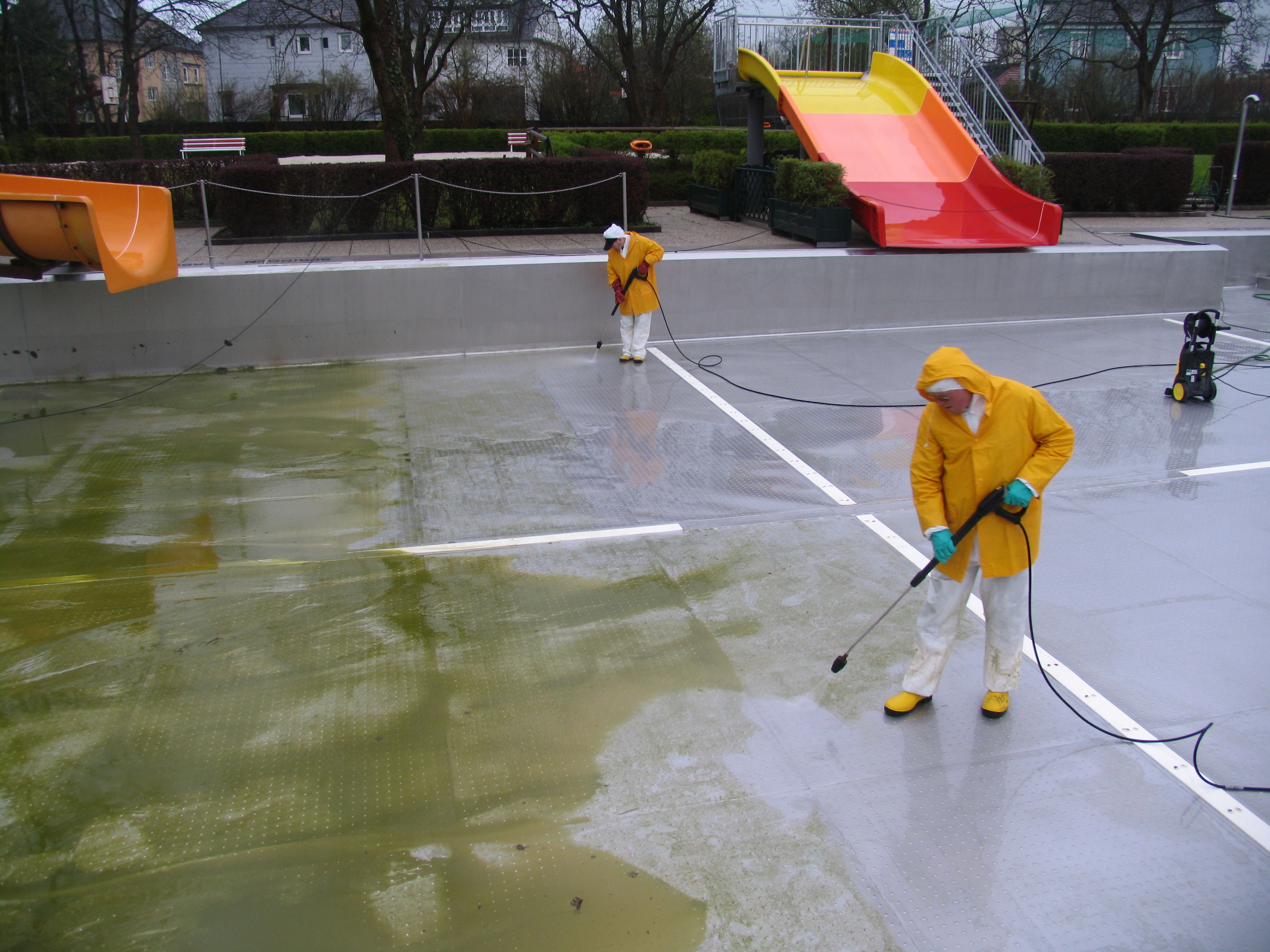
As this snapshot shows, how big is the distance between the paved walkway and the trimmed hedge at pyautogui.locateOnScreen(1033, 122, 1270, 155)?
33.6 feet

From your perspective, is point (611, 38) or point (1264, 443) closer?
point (1264, 443)

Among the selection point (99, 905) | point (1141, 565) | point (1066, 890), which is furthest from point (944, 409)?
point (99, 905)

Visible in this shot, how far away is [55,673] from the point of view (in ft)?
14.6

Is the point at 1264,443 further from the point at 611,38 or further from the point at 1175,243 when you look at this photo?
the point at 611,38

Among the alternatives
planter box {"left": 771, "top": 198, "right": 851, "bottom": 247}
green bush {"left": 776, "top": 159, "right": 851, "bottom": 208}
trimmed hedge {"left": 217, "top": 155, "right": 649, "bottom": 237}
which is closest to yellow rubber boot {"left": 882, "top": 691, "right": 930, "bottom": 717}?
planter box {"left": 771, "top": 198, "right": 851, "bottom": 247}

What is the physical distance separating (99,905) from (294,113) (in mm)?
57409

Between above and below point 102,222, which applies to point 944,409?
below

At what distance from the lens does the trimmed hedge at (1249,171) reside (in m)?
18.4

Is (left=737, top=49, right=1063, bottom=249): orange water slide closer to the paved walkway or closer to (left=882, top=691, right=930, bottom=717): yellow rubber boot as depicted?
the paved walkway

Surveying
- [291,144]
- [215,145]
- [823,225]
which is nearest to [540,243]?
[823,225]

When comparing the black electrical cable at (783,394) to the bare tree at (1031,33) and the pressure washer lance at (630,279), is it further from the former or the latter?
the bare tree at (1031,33)

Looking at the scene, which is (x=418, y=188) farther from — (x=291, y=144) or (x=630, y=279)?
(x=291, y=144)

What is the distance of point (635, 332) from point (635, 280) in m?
0.59

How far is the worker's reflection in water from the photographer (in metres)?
7.04
